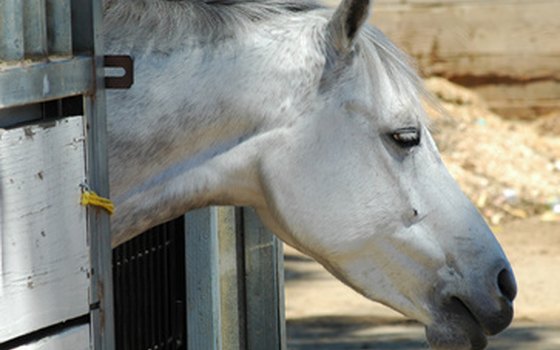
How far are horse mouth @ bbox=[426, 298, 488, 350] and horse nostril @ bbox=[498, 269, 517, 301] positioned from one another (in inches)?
3.8

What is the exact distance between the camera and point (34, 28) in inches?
96.6

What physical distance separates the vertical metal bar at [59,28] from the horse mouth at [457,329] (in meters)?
1.26

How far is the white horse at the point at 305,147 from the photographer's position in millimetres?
3109

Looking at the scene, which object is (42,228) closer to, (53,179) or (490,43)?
(53,179)

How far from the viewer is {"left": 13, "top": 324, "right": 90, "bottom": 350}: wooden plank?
2.38m

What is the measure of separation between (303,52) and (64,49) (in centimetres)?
84

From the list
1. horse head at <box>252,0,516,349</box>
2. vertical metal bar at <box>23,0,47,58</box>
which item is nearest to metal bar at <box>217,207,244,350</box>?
horse head at <box>252,0,516,349</box>

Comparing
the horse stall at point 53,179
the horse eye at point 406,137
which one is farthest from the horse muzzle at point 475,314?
the horse stall at point 53,179

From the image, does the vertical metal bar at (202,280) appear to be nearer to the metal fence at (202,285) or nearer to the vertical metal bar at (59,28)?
the metal fence at (202,285)

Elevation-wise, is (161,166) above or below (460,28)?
above

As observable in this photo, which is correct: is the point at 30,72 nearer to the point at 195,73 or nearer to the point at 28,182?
the point at 28,182

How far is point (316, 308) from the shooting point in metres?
7.29

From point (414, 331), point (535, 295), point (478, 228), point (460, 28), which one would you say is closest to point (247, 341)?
point (478, 228)

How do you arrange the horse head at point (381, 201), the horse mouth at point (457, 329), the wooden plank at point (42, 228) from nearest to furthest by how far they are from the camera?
1. the wooden plank at point (42, 228)
2. the horse head at point (381, 201)
3. the horse mouth at point (457, 329)
